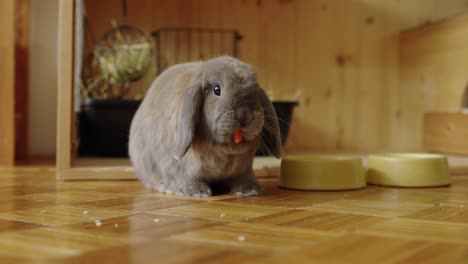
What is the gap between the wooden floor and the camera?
78cm

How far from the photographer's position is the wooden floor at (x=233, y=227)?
779mm

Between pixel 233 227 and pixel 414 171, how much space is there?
84cm

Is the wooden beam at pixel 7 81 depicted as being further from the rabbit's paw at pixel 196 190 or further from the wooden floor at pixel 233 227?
the rabbit's paw at pixel 196 190

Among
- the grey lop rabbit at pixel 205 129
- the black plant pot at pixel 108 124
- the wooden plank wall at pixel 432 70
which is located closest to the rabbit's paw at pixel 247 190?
the grey lop rabbit at pixel 205 129

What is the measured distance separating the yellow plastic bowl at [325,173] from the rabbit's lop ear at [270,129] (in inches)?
5.4

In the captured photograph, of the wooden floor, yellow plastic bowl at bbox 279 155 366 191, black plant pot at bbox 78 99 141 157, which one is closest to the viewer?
the wooden floor

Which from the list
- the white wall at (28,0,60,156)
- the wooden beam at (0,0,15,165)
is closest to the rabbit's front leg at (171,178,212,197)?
the wooden beam at (0,0,15,165)

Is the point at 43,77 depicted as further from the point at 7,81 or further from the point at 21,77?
the point at 7,81

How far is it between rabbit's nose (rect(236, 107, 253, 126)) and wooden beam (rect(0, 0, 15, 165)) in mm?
1401

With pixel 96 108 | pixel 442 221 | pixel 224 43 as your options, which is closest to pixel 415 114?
pixel 224 43

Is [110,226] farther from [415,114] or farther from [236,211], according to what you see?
[415,114]

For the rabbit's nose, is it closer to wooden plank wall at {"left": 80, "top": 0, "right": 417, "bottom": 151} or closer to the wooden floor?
the wooden floor

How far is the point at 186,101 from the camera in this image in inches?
53.8

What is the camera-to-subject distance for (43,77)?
2812mm
